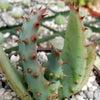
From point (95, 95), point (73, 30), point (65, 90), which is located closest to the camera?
point (73, 30)

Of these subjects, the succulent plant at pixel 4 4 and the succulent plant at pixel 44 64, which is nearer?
the succulent plant at pixel 44 64

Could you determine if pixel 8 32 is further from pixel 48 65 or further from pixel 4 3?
pixel 48 65

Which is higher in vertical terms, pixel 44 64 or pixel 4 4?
pixel 44 64

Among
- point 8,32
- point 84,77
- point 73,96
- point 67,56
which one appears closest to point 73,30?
point 67,56

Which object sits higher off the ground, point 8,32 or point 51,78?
point 51,78

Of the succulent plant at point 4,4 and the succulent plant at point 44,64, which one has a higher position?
the succulent plant at point 44,64

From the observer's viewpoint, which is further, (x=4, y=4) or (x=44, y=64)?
(x=4, y=4)

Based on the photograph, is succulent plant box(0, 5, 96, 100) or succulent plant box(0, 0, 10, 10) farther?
succulent plant box(0, 0, 10, 10)

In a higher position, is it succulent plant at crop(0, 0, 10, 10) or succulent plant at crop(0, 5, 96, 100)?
succulent plant at crop(0, 5, 96, 100)
